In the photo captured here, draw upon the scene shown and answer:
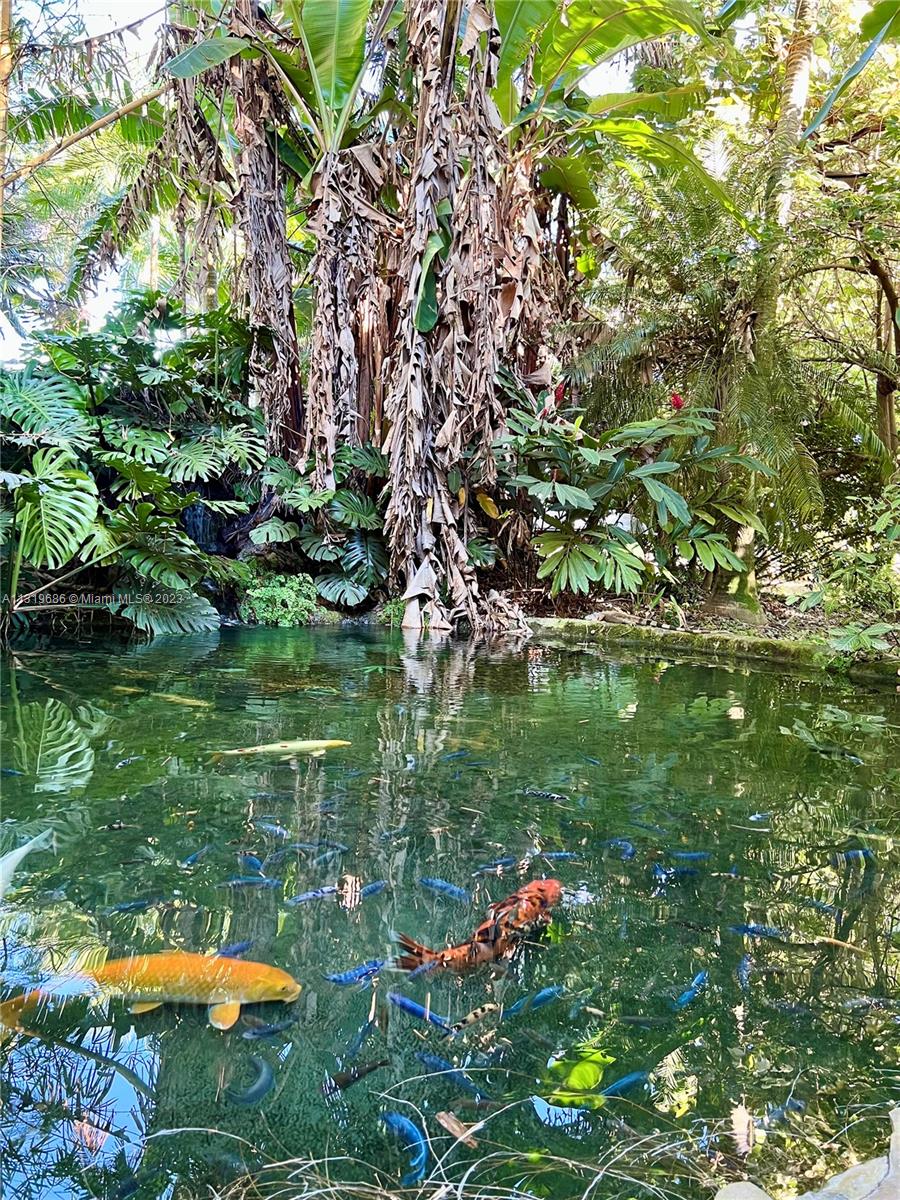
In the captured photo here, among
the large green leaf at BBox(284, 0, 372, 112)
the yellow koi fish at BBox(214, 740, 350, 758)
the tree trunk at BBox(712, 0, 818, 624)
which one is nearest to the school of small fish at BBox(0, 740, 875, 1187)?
the yellow koi fish at BBox(214, 740, 350, 758)

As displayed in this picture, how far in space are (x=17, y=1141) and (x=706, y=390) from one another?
7.98 m

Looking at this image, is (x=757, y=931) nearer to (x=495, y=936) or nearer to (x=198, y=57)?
(x=495, y=936)

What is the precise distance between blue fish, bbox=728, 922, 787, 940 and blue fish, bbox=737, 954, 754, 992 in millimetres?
103

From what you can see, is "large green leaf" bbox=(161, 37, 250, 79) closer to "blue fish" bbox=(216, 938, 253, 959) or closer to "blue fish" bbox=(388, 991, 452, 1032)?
"blue fish" bbox=(216, 938, 253, 959)

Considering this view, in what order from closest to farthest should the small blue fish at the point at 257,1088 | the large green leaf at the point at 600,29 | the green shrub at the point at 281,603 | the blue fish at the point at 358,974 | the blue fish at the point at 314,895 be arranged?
the small blue fish at the point at 257,1088, the blue fish at the point at 358,974, the blue fish at the point at 314,895, the large green leaf at the point at 600,29, the green shrub at the point at 281,603

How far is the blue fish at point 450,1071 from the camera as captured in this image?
4.20 ft

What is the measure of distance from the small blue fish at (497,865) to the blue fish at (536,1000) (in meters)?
0.57

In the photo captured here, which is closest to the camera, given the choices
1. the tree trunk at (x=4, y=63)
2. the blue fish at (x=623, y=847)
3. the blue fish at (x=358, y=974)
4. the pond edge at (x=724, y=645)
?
the blue fish at (x=358, y=974)

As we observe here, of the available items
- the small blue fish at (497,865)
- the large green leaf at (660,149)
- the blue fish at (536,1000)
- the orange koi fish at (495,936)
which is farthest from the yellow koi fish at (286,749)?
the large green leaf at (660,149)

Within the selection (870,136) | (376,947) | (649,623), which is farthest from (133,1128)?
(870,136)

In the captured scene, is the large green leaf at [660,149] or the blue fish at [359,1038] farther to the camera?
the large green leaf at [660,149]

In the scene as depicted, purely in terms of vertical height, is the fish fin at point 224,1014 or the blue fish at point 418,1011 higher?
the fish fin at point 224,1014

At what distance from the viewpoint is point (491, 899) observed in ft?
6.56

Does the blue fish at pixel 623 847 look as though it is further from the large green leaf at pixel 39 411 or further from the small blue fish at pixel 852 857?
the large green leaf at pixel 39 411
